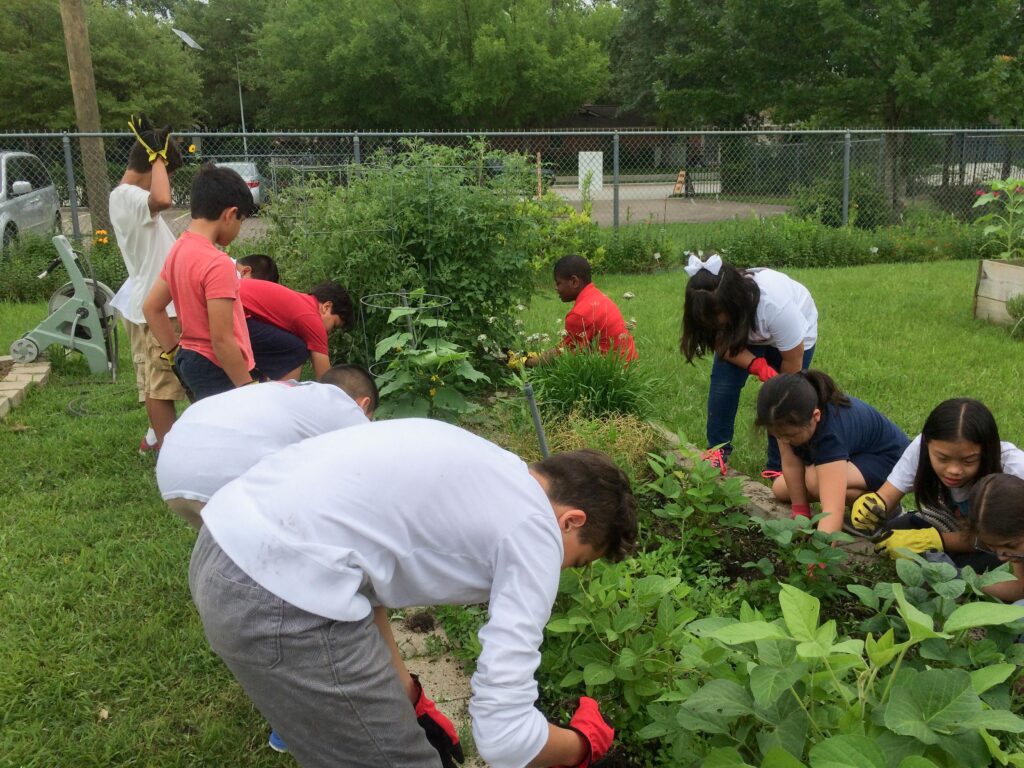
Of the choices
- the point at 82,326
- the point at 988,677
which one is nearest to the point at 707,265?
the point at 988,677

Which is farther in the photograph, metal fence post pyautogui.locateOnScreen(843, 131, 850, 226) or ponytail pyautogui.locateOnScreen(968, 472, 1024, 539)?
metal fence post pyautogui.locateOnScreen(843, 131, 850, 226)

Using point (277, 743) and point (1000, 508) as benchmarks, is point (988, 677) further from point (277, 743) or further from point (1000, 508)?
point (277, 743)

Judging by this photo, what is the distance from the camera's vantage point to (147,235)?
13.5ft

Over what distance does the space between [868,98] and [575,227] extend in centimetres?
1023

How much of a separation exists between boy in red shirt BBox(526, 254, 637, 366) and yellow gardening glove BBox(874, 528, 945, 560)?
2085 millimetres

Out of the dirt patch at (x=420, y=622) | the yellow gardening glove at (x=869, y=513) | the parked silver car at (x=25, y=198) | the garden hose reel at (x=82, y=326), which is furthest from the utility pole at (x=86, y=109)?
the yellow gardening glove at (x=869, y=513)

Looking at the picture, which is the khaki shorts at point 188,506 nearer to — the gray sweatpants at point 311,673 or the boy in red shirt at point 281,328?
the gray sweatpants at point 311,673

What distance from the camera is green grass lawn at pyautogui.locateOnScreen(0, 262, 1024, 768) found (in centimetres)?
239

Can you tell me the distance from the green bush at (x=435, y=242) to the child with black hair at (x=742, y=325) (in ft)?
5.41

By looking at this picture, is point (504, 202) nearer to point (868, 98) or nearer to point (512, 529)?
point (512, 529)

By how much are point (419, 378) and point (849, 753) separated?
3.09 metres

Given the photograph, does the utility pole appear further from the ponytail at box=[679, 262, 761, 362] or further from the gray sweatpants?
the gray sweatpants

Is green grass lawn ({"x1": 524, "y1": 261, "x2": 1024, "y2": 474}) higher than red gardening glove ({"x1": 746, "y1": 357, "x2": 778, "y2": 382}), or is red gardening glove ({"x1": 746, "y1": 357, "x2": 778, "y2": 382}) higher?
red gardening glove ({"x1": 746, "y1": 357, "x2": 778, "y2": 382})

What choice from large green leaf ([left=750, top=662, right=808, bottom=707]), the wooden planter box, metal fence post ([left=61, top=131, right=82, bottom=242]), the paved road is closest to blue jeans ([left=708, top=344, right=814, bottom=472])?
large green leaf ([left=750, top=662, right=808, bottom=707])
